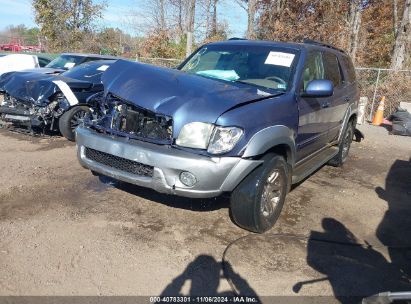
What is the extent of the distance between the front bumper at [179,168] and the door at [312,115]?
1.14 meters

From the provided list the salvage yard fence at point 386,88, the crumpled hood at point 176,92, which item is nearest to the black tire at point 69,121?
the crumpled hood at point 176,92

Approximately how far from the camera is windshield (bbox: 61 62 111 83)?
26.8 feet

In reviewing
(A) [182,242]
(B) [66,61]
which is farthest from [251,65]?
(B) [66,61]

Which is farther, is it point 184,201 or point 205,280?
point 184,201

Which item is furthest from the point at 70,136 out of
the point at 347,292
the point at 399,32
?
the point at 399,32

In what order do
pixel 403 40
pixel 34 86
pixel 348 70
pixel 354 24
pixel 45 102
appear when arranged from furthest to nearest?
1. pixel 354 24
2. pixel 403 40
3. pixel 34 86
4. pixel 45 102
5. pixel 348 70

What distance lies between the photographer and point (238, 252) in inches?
147

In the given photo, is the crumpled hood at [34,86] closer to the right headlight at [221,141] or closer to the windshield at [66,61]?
the windshield at [66,61]

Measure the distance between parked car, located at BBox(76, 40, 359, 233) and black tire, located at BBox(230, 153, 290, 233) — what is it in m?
0.01

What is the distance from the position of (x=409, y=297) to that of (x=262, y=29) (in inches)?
830

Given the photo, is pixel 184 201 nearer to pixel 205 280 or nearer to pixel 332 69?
pixel 205 280

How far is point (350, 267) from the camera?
11.9 feet

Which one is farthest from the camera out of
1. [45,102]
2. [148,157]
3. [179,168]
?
[45,102]

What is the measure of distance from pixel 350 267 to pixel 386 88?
10868 millimetres
